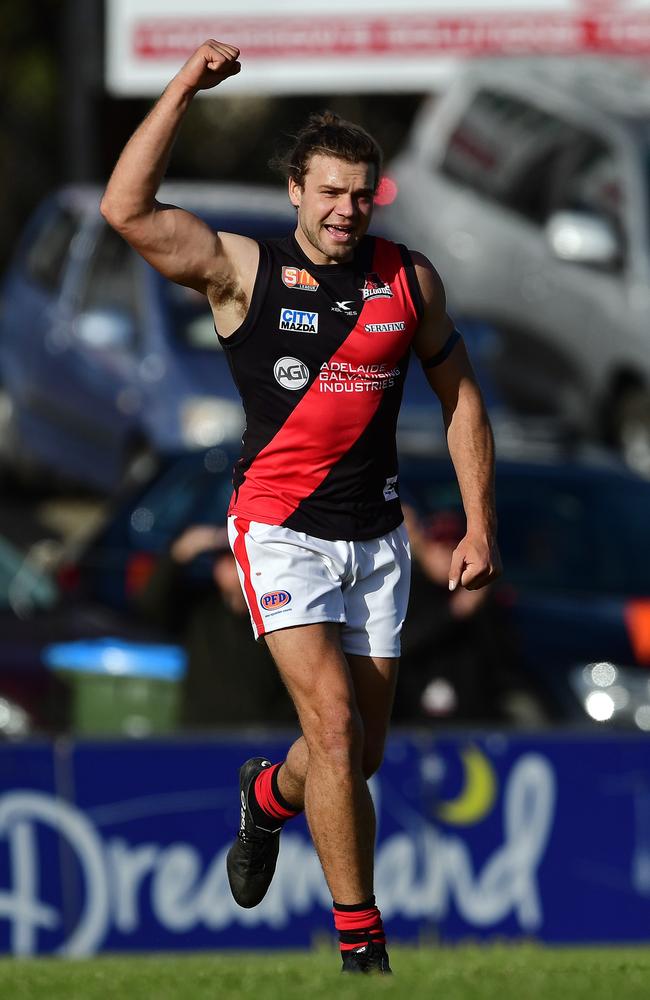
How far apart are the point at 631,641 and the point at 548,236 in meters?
4.55

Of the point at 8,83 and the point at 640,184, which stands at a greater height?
the point at 8,83

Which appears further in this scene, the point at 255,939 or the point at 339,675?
the point at 255,939

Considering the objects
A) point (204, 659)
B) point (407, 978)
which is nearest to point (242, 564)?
point (407, 978)

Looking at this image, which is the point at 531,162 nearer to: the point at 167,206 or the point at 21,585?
the point at 21,585

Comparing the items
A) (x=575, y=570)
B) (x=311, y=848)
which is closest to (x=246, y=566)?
(x=311, y=848)

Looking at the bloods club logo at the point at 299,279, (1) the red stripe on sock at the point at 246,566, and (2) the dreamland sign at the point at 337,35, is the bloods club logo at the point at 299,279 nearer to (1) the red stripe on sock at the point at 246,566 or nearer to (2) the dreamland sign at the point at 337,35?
(1) the red stripe on sock at the point at 246,566

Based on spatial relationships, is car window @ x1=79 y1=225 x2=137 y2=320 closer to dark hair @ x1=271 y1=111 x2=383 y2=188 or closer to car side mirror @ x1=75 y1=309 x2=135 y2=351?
car side mirror @ x1=75 y1=309 x2=135 y2=351

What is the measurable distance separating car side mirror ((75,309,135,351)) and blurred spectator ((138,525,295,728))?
3748 mm

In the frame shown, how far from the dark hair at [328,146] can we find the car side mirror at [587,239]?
7760mm

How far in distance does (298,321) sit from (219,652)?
13.6 ft

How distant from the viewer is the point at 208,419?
13.3 metres

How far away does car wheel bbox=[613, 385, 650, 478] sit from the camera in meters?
14.1

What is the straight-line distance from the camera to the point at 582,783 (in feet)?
32.4

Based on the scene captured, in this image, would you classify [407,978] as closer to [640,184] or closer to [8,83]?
[640,184]
